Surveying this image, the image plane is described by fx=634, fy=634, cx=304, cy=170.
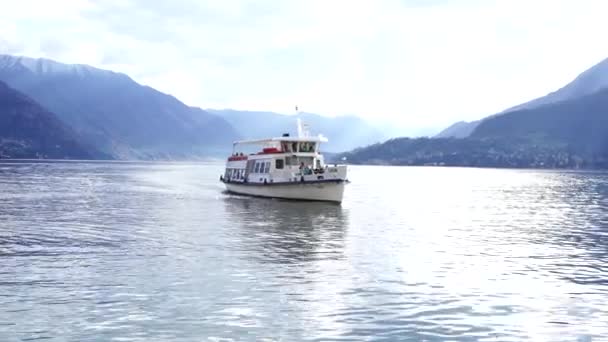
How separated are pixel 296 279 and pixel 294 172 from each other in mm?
53496

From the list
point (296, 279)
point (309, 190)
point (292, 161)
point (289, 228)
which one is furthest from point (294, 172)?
point (296, 279)

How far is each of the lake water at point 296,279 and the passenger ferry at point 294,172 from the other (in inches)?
677

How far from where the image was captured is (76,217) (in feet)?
208

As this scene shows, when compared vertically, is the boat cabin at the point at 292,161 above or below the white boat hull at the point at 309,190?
above

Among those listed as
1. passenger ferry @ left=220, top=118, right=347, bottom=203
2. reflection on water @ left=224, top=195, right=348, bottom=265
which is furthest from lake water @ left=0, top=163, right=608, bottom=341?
passenger ferry @ left=220, top=118, right=347, bottom=203

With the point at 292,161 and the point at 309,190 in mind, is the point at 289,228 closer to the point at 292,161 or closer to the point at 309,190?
the point at 309,190

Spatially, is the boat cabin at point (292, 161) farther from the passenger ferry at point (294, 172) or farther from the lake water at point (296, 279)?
the lake water at point (296, 279)

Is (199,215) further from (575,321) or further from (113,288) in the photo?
(575,321)

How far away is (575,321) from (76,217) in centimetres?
5085

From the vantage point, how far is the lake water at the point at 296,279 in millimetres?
23703

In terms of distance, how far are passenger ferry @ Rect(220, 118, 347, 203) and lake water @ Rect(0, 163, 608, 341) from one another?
17206 millimetres

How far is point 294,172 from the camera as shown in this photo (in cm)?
8575

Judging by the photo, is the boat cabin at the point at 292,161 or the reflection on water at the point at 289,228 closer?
the reflection on water at the point at 289,228

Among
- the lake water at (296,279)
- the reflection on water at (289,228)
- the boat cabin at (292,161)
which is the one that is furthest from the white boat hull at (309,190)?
the lake water at (296,279)
